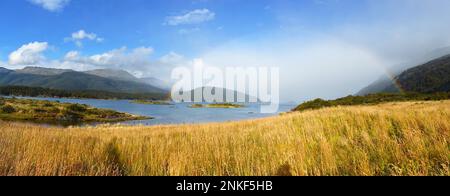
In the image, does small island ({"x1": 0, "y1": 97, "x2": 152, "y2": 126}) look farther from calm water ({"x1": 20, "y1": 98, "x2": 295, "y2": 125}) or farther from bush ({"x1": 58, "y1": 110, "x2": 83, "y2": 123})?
calm water ({"x1": 20, "y1": 98, "x2": 295, "y2": 125})

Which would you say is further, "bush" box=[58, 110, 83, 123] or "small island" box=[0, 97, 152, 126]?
"bush" box=[58, 110, 83, 123]

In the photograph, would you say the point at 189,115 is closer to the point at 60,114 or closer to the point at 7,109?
the point at 60,114

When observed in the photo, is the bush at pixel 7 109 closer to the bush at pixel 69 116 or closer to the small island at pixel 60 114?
the small island at pixel 60 114

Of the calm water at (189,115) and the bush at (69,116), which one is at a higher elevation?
the bush at (69,116)

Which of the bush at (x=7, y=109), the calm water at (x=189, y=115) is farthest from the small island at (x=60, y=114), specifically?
the calm water at (x=189, y=115)

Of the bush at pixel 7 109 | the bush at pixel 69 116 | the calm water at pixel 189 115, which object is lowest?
the calm water at pixel 189 115

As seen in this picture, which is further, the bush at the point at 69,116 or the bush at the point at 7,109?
the bush at the point at 69,116

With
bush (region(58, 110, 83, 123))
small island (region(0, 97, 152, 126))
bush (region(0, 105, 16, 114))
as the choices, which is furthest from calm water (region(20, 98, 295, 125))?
bush (region(0, 105, 16, 114))

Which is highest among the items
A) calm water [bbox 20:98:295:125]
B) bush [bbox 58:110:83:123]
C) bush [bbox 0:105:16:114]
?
bush [bbox 0:105:16:114]

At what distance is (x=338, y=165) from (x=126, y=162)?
3.55 metres
